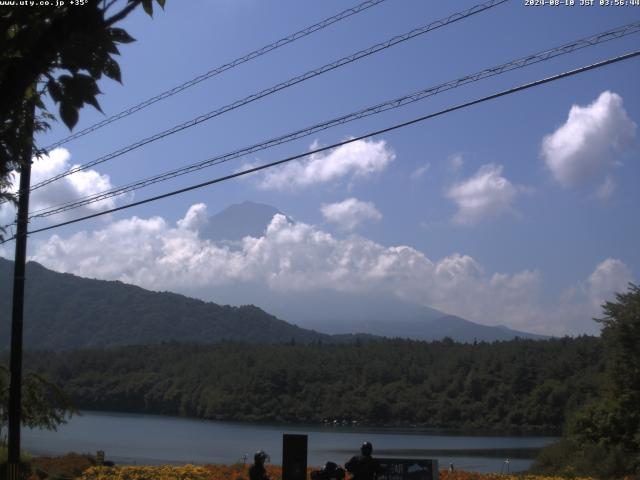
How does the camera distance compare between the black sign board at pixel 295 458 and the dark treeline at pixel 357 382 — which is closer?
the black sign board at pixel 295 458

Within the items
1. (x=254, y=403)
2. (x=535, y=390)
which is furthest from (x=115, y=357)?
(x=535, y=390)

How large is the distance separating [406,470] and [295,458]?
1.65 m

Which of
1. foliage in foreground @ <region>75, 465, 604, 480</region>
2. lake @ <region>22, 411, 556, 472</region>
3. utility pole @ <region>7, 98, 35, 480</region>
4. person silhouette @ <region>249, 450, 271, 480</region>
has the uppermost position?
utility pole @ <region>7, 98, 35, 480</region>

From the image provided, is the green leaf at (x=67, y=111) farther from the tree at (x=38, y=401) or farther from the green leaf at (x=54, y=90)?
the tree at (x=38, y=401)

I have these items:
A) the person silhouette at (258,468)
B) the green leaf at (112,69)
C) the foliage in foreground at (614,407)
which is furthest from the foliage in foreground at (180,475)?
the green leaf at (112,69)

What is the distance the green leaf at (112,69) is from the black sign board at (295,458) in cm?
904

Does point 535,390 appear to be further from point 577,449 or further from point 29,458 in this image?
point 29,458

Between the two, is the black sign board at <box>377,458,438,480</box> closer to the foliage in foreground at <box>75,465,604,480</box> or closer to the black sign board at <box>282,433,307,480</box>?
the black sign board at <box>282,433,307,480</box>

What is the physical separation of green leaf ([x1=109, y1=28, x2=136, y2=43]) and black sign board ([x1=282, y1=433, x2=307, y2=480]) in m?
9.19

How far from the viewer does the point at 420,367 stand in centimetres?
10525

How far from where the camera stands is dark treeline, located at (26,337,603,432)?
84.4 m

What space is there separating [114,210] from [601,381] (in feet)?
69.7

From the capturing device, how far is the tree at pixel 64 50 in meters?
4.09

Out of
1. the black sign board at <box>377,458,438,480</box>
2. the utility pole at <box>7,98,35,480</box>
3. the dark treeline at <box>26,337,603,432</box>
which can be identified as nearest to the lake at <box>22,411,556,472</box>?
the dark treeline at <box>26,337,603,432</box>
